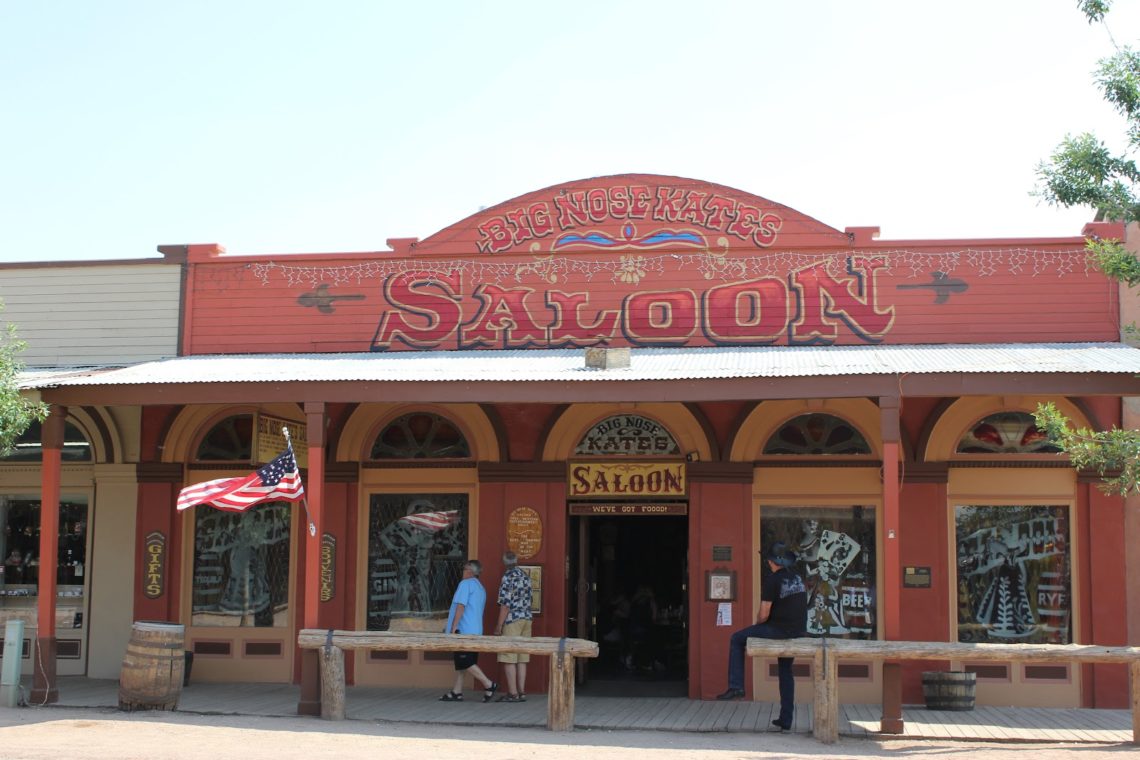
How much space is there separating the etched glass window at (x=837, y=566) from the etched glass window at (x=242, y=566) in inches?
214

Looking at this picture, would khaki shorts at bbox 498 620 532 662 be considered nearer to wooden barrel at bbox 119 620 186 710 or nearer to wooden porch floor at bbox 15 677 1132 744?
wooden porch floor at bbox 15 677 1132 744

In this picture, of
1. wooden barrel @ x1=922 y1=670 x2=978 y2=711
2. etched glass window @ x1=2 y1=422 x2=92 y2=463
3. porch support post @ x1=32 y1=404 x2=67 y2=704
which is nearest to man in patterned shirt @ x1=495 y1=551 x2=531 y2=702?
wooden barrel @ x1=922 y1=670 x2=978 y2=711

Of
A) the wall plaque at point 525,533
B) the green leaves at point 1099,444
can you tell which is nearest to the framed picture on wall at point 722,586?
the wall plaque at point 525,533

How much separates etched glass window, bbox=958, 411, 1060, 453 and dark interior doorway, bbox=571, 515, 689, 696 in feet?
10.9

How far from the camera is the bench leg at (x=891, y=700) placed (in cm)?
1087

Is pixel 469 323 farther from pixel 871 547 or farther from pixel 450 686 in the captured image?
pixel 871 547

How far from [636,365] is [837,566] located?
309 cm

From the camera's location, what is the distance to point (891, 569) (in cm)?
1098

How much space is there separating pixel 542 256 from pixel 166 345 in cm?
458

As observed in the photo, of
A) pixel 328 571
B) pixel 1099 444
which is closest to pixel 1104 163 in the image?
pixel 1099 444

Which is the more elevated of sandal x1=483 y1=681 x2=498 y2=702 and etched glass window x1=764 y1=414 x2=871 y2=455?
etched glass window x1=764 y1=414 x2=871 y2=455

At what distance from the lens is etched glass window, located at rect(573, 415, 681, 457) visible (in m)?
13.9

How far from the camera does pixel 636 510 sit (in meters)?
13.9

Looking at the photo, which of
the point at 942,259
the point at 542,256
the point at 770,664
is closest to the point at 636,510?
the point at 770,664
